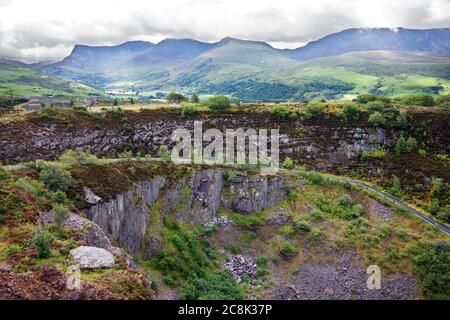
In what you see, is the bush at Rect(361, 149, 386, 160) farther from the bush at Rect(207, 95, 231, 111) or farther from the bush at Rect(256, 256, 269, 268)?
the bush at Rect(256, 256, 269, 268)

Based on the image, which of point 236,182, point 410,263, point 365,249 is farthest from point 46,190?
point 410,263

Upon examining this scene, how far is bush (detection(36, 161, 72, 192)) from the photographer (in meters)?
44.2

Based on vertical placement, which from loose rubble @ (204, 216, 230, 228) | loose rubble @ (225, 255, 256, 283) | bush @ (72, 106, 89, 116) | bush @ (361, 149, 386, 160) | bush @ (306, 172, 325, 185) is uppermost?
bush @ (72, 106, 89, 116)

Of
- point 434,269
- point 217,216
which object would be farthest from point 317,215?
point 434,269

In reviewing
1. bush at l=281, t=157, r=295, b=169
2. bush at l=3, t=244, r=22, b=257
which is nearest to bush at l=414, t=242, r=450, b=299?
bush at l=281, t=157, r=295, b=169

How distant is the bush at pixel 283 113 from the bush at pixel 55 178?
2111 inches

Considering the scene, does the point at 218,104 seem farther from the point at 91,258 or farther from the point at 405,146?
the point at 91,258

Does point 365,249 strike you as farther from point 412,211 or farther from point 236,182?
point 236,182

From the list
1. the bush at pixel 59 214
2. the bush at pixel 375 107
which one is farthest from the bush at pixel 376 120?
the bush at pixel 59 214

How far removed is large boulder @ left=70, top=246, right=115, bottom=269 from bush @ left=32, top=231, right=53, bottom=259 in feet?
5.97

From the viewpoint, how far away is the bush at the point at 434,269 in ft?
154

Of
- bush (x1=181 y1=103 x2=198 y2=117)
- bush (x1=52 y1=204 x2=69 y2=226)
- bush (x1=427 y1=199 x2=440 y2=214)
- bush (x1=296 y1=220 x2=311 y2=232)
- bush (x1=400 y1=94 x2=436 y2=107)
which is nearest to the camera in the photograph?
bush (x1=52 y1=204 x2=69 y2=226)

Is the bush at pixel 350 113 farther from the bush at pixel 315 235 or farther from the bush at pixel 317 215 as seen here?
the bush at pixel 315 235
